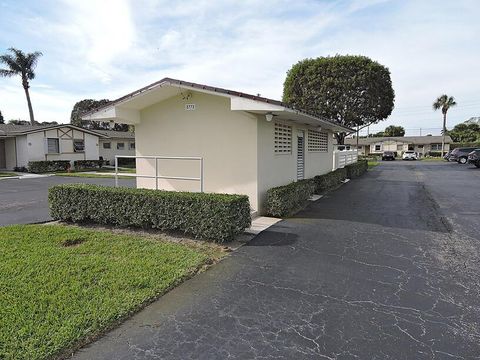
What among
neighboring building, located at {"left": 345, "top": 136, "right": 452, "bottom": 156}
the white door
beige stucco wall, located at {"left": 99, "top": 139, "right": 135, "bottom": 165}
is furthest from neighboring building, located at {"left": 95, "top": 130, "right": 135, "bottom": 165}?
neighboring building, located at {"left": 345, "top": 136, "right": 452, "bottom": 156}

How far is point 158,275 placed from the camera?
4.57 meters

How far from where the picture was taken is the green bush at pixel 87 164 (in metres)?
26.9

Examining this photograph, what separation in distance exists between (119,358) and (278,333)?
1475 mm

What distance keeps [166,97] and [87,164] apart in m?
21.8

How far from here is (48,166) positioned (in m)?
24.5

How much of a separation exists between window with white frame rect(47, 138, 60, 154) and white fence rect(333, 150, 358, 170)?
2099 centimetres

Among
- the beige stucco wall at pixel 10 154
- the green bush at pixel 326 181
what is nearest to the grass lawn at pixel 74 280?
the green bush at pixel 326 181

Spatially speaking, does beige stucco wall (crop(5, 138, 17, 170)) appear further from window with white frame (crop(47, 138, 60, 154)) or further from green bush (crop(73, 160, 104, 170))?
green bush (crop(73, 160, 104, 170))

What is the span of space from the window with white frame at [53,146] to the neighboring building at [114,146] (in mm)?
6751

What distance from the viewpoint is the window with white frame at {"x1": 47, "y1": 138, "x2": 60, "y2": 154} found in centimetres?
2559

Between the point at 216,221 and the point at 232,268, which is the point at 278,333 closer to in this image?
the point at 232,268

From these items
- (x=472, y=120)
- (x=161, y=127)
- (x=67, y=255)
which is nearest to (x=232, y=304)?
(x=67, y=255)

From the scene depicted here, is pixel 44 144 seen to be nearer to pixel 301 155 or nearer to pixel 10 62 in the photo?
pixel 10 62

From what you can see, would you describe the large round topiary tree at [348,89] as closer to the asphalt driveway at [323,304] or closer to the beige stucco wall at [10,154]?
the beige stucco wall at [10,154]
